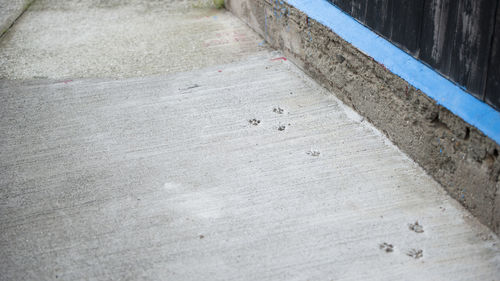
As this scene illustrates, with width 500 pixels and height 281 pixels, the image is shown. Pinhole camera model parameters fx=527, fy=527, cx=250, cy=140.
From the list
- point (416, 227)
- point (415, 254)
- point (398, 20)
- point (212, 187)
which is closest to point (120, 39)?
point (212, 187)

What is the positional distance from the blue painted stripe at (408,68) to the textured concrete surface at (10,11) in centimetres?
295

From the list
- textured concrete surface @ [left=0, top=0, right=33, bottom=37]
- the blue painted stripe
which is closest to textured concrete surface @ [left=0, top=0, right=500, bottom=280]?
the blue painted stripe

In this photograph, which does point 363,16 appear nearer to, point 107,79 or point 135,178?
point 135,178

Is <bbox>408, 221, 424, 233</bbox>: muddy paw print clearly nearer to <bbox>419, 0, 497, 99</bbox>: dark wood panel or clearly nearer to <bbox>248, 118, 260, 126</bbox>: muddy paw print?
<bbox>419, 0, 497, 99</bbox>: dark wood panel

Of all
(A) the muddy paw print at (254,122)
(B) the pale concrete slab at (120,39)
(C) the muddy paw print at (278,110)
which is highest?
(B) the pale concrete slab at (120,39)

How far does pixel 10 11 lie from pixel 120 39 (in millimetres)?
1533

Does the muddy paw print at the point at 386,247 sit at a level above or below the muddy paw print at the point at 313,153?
below

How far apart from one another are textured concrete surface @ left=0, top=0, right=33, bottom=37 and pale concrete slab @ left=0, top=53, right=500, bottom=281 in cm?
160

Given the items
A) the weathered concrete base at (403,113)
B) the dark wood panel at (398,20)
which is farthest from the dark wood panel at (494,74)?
the dark wood panel at (398,20)

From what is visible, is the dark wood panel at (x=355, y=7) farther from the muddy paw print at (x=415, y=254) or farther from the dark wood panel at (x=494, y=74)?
the muddy paw print at (x=415, y=254)

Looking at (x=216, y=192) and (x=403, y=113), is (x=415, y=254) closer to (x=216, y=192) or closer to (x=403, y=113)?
(x=403, y=113)

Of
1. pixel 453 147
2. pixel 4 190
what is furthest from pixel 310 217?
pixel 4 190

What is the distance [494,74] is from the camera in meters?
2.24

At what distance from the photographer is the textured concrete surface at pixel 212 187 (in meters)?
2.29
